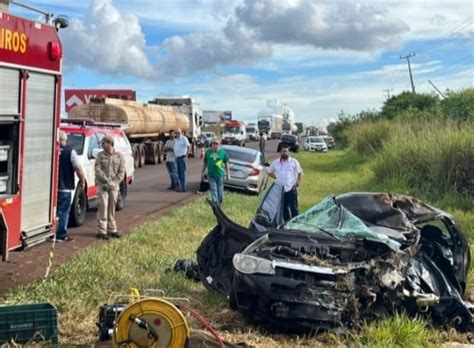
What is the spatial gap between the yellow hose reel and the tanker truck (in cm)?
2083

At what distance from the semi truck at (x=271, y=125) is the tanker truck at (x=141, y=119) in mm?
47241

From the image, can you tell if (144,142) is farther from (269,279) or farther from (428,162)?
(269,279)

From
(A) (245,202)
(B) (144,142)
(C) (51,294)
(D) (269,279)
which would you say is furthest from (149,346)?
(B) (144,142)

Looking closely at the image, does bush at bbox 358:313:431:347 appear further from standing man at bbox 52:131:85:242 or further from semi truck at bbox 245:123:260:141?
semi truck at bbox 245:123:260:141

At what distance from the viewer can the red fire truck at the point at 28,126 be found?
21.7 ft

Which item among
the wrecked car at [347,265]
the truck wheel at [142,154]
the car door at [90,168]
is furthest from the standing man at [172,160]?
the wrecked car at [347,265]

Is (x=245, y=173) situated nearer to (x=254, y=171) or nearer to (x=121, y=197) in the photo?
(x=254, y=171)

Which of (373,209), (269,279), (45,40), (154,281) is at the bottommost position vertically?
(154,281)

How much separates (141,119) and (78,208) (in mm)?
18570

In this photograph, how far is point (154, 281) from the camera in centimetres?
796

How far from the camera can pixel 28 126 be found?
277 inches

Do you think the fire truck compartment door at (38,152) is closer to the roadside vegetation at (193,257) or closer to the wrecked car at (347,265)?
the roadside vegetation at (193,257)

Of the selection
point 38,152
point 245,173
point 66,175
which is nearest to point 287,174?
point 66,175

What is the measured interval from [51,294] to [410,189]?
14636 millimetres
